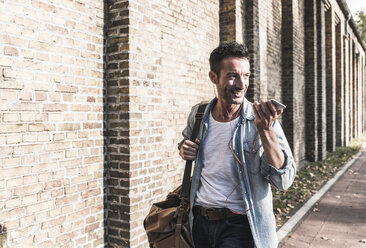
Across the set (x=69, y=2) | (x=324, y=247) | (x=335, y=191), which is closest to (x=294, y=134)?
(x=335, y=191)

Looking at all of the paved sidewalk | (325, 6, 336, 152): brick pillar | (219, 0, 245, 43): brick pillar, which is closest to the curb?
the paved sidewalk

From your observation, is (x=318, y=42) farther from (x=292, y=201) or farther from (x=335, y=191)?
(x=292, y=201)

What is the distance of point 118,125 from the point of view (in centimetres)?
355

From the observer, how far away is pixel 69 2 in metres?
3.20

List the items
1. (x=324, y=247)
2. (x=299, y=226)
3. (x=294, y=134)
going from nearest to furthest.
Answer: (x=324, y=247), (x=299, y=226), (x=294, y=134)

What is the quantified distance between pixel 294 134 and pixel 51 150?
834 cm

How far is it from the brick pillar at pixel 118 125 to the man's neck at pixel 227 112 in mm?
1384

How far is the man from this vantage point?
2078 mm

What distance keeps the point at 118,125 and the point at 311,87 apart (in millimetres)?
10165

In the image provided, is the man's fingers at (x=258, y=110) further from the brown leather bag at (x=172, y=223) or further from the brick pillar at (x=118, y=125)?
the brick pillar at (x=118, y=125)

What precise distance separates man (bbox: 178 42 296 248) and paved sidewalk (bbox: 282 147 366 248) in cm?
295

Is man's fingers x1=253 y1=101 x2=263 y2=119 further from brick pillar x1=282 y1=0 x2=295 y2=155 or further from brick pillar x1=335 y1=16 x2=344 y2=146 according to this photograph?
brick pillar x1=335 y1=16 x2=344 y2=146

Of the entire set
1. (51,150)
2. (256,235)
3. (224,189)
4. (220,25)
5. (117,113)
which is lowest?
(256,235)

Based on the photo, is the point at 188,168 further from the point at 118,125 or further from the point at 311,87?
the point at 311,87
